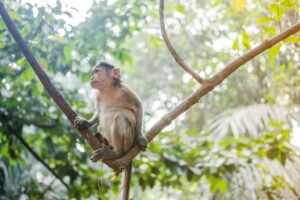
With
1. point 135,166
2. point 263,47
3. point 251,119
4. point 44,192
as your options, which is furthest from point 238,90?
point 263,47

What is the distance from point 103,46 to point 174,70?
18.4 ft

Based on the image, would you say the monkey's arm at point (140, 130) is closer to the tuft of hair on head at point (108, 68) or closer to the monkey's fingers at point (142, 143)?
the monkey's fingers at point (142, 143)

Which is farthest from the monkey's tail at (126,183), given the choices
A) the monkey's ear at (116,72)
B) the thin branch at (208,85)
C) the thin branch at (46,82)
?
the monkey's ear at (116,72)

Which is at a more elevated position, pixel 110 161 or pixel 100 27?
pixel 100 27

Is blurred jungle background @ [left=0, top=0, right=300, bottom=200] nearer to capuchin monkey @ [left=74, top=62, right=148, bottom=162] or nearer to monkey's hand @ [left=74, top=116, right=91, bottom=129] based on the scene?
capuchin monkey @ [left=74, top=62, right=148, bottom=162]

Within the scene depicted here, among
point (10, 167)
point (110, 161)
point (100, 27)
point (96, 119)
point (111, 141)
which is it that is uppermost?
point (100, 27)

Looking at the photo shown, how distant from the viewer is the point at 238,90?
8.55 meters

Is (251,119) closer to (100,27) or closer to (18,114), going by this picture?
(100,27)

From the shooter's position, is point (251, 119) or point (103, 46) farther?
point (251, 119)

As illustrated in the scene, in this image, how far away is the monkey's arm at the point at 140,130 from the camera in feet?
13.2

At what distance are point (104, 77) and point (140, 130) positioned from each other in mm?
801

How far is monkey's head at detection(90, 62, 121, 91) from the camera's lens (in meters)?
4.64

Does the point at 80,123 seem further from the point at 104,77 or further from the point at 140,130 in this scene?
the point at 104,77

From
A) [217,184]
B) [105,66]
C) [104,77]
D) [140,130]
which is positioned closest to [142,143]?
[140,130]
